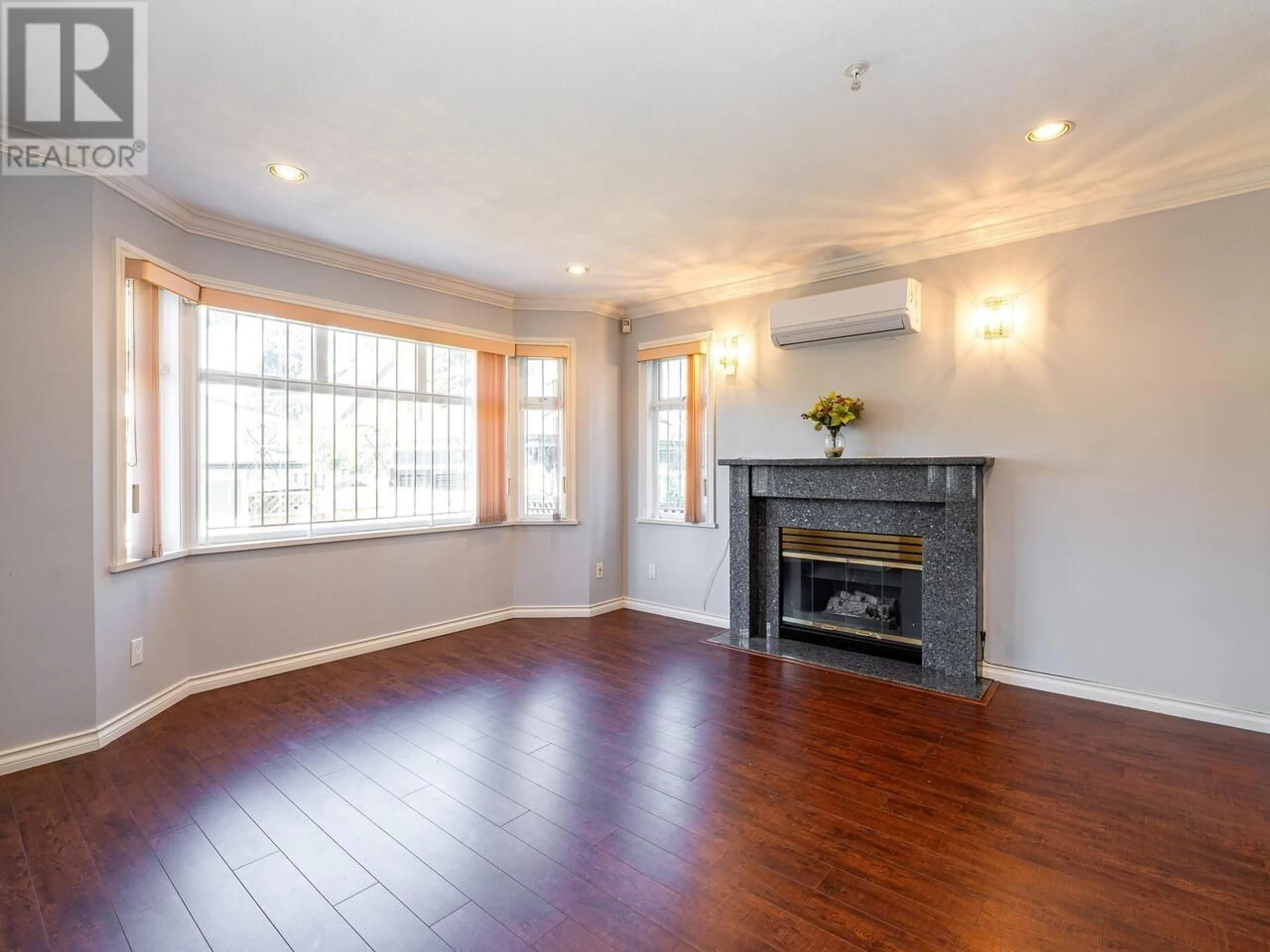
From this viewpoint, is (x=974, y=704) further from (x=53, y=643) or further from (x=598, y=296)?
(x=53, y=643)

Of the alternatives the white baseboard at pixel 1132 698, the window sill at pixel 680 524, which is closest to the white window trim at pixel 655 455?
the window sill at pixel 680 524

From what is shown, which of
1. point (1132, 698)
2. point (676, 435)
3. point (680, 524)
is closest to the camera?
point (1132, 698)

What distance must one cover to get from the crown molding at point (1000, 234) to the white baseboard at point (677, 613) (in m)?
2.54

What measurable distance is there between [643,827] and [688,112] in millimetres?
2767

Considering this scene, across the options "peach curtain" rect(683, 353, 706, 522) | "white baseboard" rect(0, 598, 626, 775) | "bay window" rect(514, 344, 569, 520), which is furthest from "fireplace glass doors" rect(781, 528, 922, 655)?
"bay window" rect(514, 344, 569, 520)

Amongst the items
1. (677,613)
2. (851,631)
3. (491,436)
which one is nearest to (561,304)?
(491,436)

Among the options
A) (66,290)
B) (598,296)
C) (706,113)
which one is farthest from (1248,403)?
(66,290)

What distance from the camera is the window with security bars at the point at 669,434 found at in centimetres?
522

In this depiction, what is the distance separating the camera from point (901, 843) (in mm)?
2104

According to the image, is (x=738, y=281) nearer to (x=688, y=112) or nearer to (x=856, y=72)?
(x=688, y=112)

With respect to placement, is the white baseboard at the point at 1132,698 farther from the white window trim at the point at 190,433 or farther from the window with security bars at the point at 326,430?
the window with security bars at the point at 326,430

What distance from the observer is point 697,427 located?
5031 millimetres

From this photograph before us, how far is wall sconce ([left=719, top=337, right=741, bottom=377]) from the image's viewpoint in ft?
15.8

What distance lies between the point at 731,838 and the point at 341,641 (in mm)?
3054
